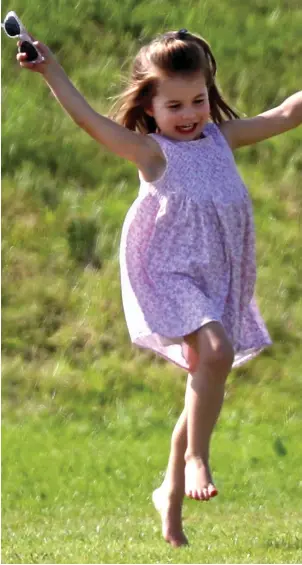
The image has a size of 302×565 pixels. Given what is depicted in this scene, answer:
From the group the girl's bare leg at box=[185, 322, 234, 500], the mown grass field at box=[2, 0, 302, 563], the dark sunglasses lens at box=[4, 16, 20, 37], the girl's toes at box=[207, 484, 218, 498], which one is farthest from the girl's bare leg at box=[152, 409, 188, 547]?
the dark sunglasses lens at box=[4, 16, 20, 37]

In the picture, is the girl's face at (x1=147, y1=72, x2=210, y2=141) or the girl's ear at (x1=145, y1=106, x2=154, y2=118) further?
the girl's ear at (x1=145, y1=106, x2=154, y2=118)

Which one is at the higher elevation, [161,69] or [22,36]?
[22,36]

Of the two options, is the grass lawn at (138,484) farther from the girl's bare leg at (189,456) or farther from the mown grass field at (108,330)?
the girl's bare leg at (189,456)

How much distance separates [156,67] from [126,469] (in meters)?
4.28

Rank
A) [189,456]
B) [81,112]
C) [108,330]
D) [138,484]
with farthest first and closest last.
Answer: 1. [108,330]
2. [138,484]
3. [81,112]
4. [189,456]

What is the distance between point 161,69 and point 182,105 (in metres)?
0.19

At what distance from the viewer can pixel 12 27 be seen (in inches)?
244

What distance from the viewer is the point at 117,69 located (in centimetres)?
1476

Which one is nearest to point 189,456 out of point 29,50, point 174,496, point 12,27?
point 174,496

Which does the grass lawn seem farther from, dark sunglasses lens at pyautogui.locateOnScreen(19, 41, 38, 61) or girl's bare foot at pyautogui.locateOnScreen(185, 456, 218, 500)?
dark sunglasses lens at pyautogui.locateOnScreen(19, 41, 38, 61)

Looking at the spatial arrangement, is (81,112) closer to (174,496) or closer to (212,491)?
(212,491)

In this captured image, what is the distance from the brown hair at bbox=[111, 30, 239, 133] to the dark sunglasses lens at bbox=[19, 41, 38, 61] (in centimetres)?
54

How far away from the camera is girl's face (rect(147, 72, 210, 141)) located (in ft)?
21.0

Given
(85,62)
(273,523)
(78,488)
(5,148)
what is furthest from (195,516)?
(85,62)
